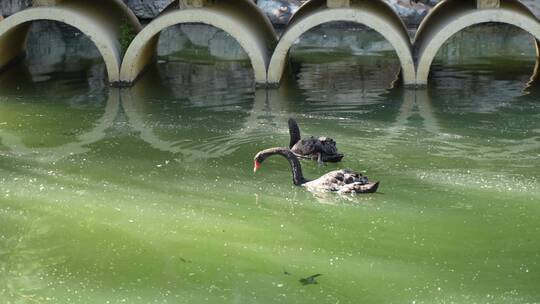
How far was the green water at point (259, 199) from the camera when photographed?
317 inches

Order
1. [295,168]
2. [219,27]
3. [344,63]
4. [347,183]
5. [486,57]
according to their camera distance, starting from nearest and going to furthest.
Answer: [347,183] → [295,168] → [219,27] → [344,63] → [486,57]

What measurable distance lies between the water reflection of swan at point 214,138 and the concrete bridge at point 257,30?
2.52 feet

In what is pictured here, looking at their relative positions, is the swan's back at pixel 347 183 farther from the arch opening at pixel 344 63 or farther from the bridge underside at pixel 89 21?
the bridge underside at pixel 89 21

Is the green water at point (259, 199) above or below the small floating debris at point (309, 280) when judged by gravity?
above

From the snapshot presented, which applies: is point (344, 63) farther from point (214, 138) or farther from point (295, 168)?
point (295, 168)

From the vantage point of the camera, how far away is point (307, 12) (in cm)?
1709

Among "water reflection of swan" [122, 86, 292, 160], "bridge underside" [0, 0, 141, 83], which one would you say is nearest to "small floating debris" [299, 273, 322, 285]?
"water reflection of swan" [122, 86, 292, 160]

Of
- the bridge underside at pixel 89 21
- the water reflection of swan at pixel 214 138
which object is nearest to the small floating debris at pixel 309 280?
the water reflection of swan at pixel 214 138

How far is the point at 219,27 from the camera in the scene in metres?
15.7

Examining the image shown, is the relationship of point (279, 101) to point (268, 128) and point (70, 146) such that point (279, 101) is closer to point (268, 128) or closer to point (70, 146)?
point (268, 128)

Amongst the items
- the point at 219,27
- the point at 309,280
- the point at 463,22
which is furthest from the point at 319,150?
the point at 463,22

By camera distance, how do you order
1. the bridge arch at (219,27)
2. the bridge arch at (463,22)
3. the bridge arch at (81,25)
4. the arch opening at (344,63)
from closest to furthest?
the bridge arch at (463,22) → the bridge arch at (219,27) → the bridge arch at (81,25) → the arch opening at (344,63)

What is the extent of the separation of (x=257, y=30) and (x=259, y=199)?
7.59m

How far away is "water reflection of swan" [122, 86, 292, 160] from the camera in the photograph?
11961mm
